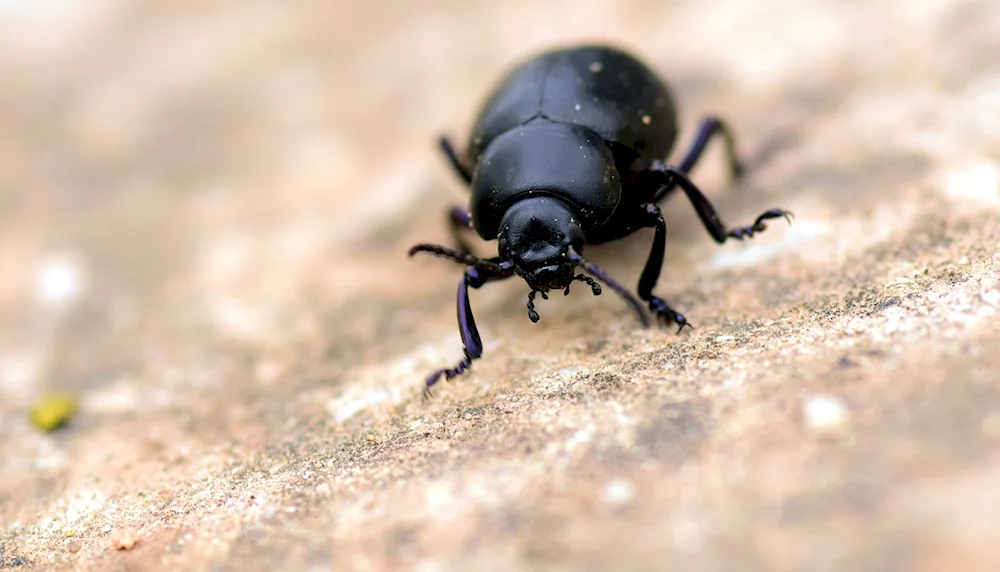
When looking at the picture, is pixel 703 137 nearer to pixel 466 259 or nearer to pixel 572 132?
pixel 572 132

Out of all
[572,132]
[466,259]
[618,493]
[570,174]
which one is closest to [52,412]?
[466,259]

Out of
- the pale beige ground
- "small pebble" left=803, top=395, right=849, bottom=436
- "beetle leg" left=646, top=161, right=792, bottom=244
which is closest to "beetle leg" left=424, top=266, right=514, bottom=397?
the pale beige ground

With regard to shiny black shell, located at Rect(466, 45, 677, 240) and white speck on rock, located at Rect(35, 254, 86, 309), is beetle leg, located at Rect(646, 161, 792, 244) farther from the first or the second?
white speck on rock, located at Rect(35, 254, 86, 309)

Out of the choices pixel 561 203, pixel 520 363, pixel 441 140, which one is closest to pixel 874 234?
pixel 561 203

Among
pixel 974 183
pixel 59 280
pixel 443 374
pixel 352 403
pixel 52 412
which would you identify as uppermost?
pixel 974 183

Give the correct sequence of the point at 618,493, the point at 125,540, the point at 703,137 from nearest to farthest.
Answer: the point at 618,493 < the point at 125,540 < the point at 703,137

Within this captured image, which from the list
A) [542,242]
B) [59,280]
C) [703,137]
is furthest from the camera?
[59,280]

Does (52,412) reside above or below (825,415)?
below
